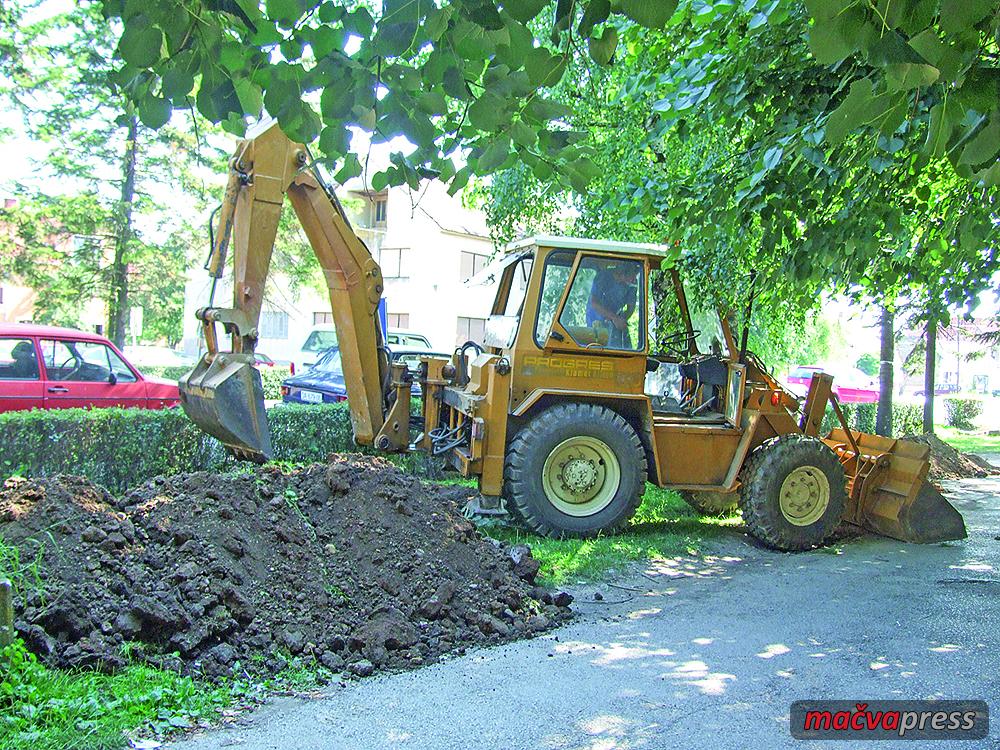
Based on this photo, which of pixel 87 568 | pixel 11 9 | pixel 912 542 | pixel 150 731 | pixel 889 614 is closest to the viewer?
pixel 150 731

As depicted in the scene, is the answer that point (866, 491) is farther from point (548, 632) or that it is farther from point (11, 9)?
point (11, 9)

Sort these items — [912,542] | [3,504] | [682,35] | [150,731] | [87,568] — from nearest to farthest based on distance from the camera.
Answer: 1. [150,731]
2. [87,568]
3. [3,504]
4. [682,35]
5. [912,542]

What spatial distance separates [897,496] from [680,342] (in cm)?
269

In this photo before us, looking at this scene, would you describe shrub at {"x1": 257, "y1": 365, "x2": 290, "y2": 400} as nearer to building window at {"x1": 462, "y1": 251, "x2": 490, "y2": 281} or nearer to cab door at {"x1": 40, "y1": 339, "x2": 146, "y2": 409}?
cab door at {"x1": 40, "y1": 339, "x2": 146, "y2": 409}

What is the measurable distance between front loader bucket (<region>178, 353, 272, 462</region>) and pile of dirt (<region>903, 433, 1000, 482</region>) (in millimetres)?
A: 12193

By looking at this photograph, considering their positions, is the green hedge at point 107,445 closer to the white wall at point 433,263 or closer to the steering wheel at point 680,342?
the steering wheel at point 680,342

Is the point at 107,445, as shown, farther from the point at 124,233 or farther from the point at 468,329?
the point at 468,329

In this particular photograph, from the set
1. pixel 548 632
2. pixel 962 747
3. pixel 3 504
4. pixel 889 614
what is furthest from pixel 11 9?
pixel 962 747

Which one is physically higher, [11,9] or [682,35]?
[11,9]

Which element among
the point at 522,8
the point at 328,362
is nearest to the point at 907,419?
the point at 328,362

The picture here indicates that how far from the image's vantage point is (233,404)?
724cm

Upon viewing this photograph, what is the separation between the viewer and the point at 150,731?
13.9 feet

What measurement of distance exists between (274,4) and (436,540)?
14.2 feet

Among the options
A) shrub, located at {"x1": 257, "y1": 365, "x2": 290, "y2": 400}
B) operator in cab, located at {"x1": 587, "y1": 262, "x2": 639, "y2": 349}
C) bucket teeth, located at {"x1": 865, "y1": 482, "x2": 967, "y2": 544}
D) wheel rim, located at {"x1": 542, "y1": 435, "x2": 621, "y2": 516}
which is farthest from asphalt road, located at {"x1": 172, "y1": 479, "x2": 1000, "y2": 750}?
shrub, located at {"x1": 257, "y1": 365, "x2": 290, "y2": 400}
